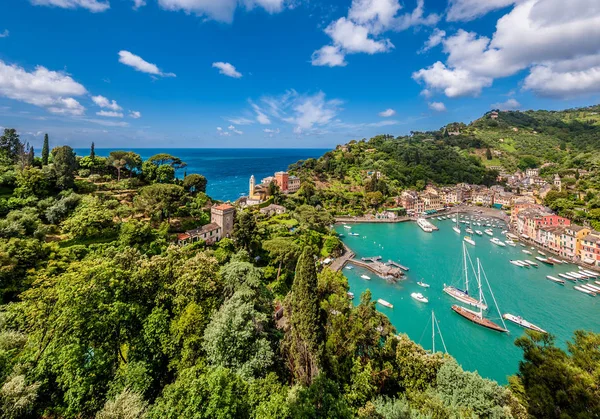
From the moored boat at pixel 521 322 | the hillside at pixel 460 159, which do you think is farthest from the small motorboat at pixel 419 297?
the hillside at pixel 460 159

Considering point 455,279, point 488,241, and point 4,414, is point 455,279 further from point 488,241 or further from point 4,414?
point 4,414

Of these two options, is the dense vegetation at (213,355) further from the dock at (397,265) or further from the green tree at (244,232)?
the dock at (397,265)

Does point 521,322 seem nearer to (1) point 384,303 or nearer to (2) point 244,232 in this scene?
(1) point 384,303

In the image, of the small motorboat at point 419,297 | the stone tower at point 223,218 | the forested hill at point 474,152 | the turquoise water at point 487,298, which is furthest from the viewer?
the forested hill at point 474,152

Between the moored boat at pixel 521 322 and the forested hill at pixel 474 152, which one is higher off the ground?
the forested hill at pixel 474 152

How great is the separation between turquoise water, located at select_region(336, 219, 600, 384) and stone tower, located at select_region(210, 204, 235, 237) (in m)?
13.8

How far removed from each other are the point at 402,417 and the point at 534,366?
663cm

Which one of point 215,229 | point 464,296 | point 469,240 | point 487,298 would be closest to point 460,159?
point 469,240

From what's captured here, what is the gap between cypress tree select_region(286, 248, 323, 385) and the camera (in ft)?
35.5

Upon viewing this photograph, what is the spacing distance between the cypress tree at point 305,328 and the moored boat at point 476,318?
52.9ft

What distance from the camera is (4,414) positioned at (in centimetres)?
658

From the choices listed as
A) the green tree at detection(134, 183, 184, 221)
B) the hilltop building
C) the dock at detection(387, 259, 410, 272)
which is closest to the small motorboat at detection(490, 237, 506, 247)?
the dock at detection(387, 259, 410, 272)

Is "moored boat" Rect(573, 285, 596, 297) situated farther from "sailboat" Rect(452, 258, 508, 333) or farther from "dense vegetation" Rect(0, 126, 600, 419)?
"dense vegetation" Rect(0, 126, 600, 419)

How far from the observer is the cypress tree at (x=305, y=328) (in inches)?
426
